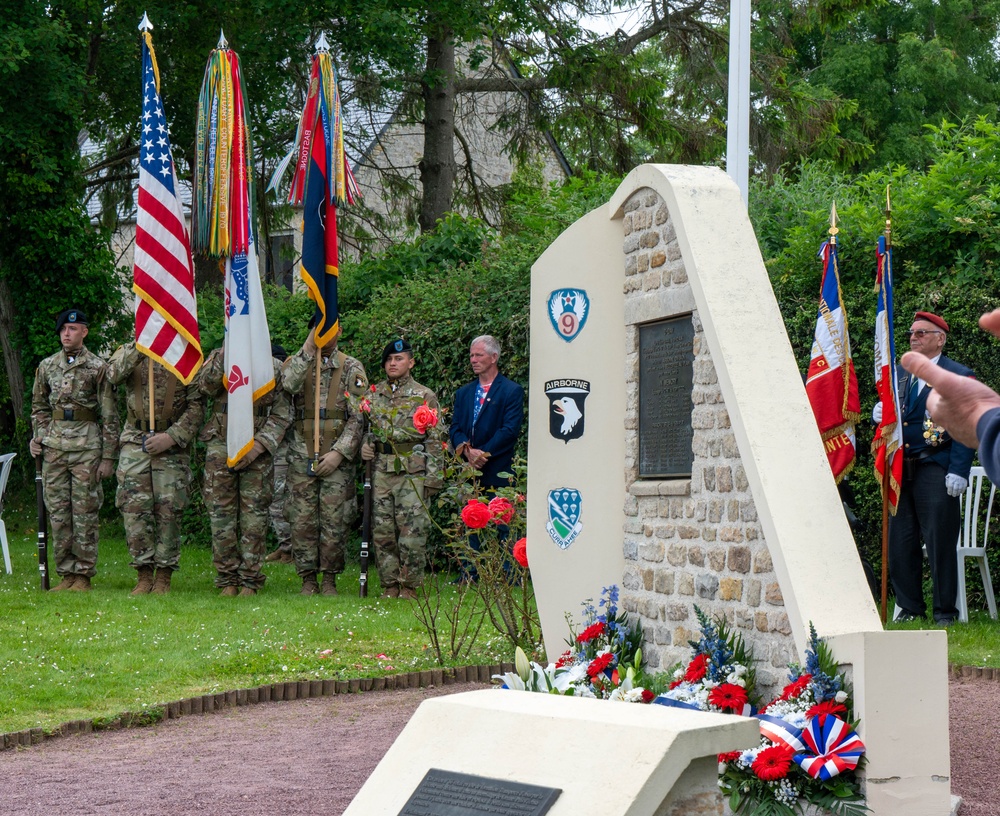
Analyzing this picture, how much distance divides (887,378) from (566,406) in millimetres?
1879

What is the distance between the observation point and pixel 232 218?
449 inches

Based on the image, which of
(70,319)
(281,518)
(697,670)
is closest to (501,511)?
(697,670)

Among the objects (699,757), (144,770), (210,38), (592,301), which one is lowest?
(144,770)

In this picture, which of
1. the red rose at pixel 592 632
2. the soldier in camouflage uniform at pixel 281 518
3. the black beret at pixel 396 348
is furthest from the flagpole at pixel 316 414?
the red rose at pixel 592 632

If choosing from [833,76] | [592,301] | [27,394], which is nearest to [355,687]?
[592,301]

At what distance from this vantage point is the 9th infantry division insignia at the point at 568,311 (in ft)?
24.6

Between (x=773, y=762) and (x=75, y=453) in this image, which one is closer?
(x=773, y=762)

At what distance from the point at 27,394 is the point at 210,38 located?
19.5ft

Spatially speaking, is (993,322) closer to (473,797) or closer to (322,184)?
(473,797)

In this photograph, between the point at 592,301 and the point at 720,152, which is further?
the point at 720,152

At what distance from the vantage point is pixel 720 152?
20.2 m

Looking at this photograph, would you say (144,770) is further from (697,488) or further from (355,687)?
(697,488)

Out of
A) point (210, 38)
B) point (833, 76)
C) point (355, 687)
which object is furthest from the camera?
point (833, 76)

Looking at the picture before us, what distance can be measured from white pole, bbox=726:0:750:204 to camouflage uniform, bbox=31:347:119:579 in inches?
223
